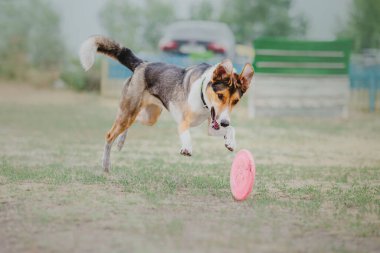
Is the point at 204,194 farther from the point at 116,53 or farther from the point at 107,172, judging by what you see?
Answer: the point at 116,53

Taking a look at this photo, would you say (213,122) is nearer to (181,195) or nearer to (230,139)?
(230,139)

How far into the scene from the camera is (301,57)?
17750 millimetres

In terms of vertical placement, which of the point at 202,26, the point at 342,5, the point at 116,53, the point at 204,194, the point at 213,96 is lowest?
the point at 204,194

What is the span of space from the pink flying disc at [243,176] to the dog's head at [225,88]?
1.39 ft

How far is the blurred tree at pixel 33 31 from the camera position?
2590 cm

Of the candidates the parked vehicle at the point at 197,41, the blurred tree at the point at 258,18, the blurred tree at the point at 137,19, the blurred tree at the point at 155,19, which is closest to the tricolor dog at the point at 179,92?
the parked vehicle at the point at 197,41

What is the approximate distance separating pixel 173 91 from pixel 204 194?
143 cm

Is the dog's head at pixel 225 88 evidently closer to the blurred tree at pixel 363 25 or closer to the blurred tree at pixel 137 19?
the blurred tree at pixel 137 19

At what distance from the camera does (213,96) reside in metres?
6.70

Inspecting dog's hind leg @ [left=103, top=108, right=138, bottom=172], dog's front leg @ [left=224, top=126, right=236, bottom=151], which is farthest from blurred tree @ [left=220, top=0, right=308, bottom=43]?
dog's front leg @ [left=224, top=126, right=236, bottom=151]

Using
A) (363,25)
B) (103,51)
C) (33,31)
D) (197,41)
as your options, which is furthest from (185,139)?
(363,25)

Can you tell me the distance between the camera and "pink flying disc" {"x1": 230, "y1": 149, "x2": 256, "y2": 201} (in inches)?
242

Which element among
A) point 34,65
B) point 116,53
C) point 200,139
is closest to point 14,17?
point 34,65

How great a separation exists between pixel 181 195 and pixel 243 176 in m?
0.71
